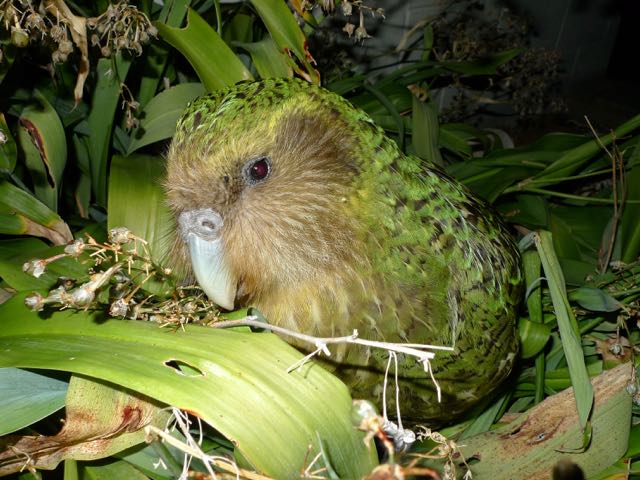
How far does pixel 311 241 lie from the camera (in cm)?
66

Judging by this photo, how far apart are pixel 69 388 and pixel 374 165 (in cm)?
41

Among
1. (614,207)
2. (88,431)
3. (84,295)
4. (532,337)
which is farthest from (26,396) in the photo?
(614,207)

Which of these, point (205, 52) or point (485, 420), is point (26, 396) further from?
point (485, 420)

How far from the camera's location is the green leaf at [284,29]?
897mm

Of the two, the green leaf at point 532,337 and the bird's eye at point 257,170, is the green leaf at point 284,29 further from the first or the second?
the green leaf at point 532,337

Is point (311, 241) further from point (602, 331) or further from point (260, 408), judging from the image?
point (602, 331)

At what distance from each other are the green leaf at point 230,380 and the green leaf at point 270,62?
510 mm

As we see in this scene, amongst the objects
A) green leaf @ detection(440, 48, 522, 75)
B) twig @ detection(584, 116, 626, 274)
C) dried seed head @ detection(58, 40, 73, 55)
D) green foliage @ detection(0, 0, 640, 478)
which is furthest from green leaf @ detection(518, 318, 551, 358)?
dried seed head @ detection(58, 40, 73, 55)

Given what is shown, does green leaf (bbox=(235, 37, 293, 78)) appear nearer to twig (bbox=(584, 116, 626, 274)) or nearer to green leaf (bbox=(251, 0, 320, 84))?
green leaf (bbox=(251, 0, 320, 84))

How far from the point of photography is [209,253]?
0.66 m

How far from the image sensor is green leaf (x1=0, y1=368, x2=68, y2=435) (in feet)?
1.86

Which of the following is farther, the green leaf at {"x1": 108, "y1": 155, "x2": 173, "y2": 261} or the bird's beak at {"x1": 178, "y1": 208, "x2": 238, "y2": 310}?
the green leaf at {"x1": 108, "y1": 155, "x2": 173, "y2": 261}

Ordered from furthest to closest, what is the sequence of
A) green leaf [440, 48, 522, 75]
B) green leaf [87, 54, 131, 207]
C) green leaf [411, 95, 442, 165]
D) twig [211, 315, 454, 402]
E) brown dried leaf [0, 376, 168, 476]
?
green leaf [440, 48, 522, 75]
green leaf [411, 95, 442, 165]
green leaf [87, 54, 131, 207]
brown dried leaf [0, 376, 168, 476]
twig [211, 315, 454, 402]

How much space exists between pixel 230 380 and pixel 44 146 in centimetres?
57
